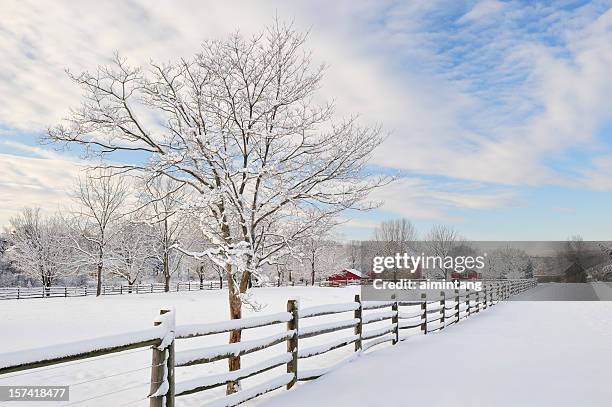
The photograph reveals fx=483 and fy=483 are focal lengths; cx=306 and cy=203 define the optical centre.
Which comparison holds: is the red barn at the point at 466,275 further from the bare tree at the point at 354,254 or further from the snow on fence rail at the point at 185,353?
the snow on fence rail at the point at 185,353

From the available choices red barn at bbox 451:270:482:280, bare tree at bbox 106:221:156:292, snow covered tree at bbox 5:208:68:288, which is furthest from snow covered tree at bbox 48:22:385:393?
red barn at bbox 451:270:482:280

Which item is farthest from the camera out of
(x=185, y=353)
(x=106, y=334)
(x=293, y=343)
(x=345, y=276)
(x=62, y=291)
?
(x=345, y=276)

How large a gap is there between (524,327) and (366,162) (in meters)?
8.41

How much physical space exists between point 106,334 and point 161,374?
744 inches

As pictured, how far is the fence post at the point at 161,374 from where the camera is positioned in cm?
466

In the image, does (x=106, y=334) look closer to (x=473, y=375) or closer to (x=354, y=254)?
(x=473, y=375)

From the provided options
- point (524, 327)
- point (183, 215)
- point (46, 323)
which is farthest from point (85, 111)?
point (46, 323)

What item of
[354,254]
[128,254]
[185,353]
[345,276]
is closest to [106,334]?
[185,353]

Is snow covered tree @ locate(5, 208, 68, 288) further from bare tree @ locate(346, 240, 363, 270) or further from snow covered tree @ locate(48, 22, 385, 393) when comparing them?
bare tree @ locate(346, 240, 363, 270)

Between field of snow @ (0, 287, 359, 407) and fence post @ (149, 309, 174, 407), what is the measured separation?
0.60 feet

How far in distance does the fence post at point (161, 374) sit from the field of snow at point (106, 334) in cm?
18

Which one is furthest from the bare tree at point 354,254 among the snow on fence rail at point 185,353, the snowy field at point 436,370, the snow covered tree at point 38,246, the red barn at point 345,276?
the snow on fence rail at point 185,353

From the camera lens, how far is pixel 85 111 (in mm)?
11797

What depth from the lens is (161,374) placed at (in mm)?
4688
